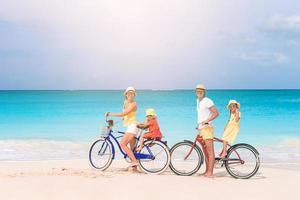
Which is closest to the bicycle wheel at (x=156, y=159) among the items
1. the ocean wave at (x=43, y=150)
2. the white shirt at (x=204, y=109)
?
the white shirt at (x=204, y=109)

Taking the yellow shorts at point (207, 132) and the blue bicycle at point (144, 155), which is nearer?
the yellow shorts at point (207, 132)

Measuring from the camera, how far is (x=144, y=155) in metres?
10.0

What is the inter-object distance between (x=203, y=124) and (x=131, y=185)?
1723mm

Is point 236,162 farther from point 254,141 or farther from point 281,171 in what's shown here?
point 254,141

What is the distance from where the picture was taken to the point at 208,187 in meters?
8.91

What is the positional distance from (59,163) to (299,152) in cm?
837

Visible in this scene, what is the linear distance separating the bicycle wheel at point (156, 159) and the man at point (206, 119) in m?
0.73

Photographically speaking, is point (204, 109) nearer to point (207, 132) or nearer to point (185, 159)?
point (207, 132)

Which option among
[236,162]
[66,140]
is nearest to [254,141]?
[66,140]

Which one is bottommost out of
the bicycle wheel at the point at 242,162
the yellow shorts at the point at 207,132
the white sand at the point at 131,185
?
the white sand at the point at 131,185

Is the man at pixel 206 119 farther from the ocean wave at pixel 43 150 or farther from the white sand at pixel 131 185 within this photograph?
the ocean wave at pixel 43 150

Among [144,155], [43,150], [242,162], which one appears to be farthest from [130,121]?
[43,150]

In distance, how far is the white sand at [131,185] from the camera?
8.29 m

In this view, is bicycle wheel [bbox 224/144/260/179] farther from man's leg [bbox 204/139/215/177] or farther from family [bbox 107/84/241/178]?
man's leg [bbox 204/139/215/177]
